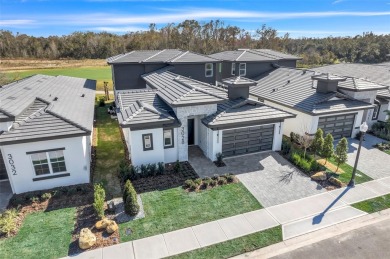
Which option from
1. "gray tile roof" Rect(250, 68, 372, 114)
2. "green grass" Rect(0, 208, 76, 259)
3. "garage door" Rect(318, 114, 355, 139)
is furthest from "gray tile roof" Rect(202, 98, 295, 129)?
"green grass" Rect(0, 208, 76, 259)

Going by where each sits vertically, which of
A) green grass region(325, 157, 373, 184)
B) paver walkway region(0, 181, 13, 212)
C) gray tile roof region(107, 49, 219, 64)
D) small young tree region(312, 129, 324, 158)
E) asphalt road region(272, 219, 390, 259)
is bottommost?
asphalt road region(272, 219, 390, 259)

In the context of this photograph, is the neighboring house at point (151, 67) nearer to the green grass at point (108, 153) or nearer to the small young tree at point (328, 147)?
the green grass at point (108, 153)

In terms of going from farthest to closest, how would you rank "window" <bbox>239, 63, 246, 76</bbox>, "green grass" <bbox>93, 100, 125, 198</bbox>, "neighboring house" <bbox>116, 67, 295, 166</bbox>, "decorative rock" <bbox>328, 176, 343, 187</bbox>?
"window" <bbox>239, 63, 246, 76</bbox> < "neighboring house" <bbox>116, 67, 295, 166</bbox> < "green grass" <bbox>93, 100, 125, 198</bbox> < "decorative rock" <bbox>328, 176, 343, 187</bbox>

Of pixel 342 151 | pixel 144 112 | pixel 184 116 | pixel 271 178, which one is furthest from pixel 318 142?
pixel 144 112

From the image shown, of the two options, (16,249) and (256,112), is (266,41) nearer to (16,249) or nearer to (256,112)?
(256,112)

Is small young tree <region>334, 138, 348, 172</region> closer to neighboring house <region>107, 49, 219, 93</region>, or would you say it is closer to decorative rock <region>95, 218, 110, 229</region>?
decorative rock <region>95, 218, 110, 229</region>
